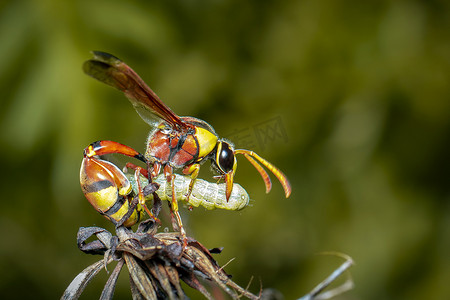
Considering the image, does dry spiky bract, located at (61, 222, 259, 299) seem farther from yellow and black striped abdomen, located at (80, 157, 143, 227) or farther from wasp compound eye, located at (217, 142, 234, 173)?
wasp compound eye, located at (217, 142, 234, 173)

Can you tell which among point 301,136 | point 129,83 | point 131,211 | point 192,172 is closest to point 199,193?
point 192,172

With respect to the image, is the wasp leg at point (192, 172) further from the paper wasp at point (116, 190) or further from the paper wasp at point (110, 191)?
the paper wasp at point (110, 191)

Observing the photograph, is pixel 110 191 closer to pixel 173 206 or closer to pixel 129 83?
pixel 173 206

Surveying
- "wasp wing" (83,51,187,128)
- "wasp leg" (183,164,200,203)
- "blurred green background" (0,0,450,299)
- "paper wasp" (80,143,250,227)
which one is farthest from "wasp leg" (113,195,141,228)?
"blurred green background" (0,0,450,299)

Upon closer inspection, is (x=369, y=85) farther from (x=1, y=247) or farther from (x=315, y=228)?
(x=1, y=247)

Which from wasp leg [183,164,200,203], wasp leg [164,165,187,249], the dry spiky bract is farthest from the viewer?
wasp leg [183,164,200,203]

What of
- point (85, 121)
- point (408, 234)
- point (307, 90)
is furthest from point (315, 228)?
point (85, 121)

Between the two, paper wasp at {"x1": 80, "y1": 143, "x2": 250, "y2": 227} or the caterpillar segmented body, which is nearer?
paper wasp at {"x1": 80, "y1": 143, "x2": 250, "y2": 227}
